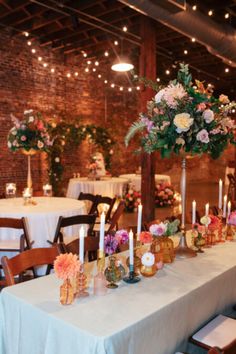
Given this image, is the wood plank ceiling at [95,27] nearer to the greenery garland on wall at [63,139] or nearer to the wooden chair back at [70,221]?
the greenery garland on wall at [63,139]

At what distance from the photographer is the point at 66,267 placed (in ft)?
5.79

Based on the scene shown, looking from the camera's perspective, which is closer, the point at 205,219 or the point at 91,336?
the point at 91,336

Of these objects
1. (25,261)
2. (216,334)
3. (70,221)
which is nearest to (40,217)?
(70,221)

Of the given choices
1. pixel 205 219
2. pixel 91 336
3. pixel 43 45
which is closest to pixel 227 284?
pixel 205 219

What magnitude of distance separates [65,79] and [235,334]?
8.55m

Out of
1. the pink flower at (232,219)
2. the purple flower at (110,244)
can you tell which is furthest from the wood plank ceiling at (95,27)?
the purple flower at (110,244)

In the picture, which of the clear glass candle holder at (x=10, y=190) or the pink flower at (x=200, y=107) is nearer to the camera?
the pink flower at (x=200, y=107)

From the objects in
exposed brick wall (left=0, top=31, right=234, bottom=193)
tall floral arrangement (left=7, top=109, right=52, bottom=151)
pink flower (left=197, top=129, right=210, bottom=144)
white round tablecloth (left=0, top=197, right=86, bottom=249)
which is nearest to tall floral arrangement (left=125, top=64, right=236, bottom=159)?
pink flower (left=197, top=129, right=210, bottom=144)

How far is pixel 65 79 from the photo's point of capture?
9.58 metres

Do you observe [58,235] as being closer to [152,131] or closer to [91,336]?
[152,131]

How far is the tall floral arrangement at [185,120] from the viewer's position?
226cm

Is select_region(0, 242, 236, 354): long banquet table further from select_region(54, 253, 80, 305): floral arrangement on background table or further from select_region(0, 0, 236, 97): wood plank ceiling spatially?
select_region(0, 0, 236, 97): wood plank ceiling

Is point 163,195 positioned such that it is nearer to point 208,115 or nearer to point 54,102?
point 54,102

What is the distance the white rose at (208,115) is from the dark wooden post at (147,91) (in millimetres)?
4073
